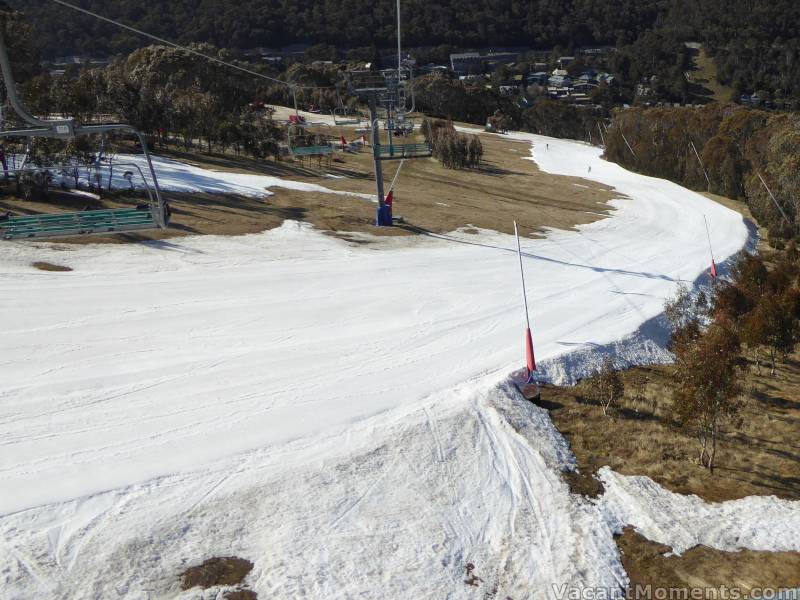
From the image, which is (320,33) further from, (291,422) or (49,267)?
(291,422)

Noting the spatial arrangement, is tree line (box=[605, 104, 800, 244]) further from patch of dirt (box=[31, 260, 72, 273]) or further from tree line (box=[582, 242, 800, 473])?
patch of dirt (box=[31, 260, 72, 273])

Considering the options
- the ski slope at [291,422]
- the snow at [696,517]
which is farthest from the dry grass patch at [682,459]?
the ski slope at [291,422]

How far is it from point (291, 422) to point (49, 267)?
44.6ft

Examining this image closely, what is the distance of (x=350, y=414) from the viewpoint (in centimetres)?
1535

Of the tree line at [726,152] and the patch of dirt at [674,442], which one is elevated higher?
the tree line at [726,152]

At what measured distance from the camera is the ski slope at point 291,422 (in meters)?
10.8

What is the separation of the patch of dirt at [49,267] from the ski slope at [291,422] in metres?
0.47

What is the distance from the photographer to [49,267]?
2283 centimetres

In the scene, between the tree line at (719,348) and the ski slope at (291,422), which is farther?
the tree line at (719,348)

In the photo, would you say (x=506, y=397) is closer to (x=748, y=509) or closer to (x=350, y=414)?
(x=350, y=414)

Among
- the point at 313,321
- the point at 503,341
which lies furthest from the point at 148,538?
the point at 503,341

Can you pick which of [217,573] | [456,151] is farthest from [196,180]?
[217,573]

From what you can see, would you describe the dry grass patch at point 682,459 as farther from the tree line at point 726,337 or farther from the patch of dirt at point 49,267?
the patch of dirt at point 49,267

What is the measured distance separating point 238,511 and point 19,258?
16757 millimetres
